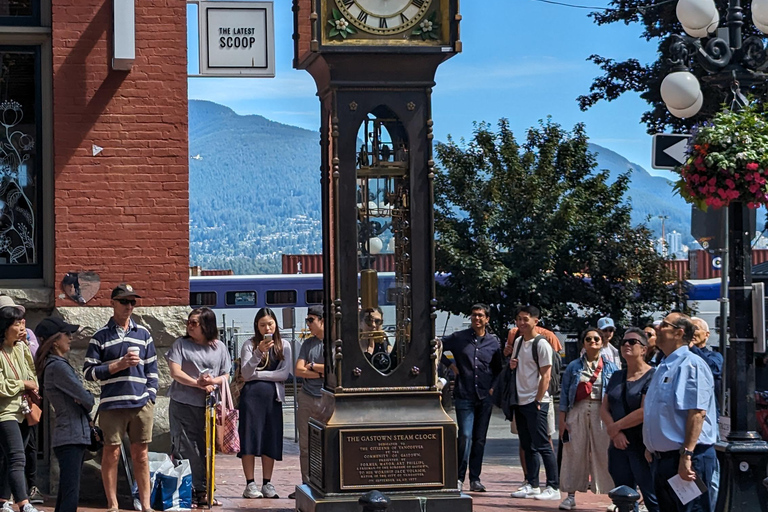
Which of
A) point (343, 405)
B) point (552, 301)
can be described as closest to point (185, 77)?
point (343, 405)

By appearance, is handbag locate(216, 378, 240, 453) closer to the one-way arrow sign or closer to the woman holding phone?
the woman holding phone

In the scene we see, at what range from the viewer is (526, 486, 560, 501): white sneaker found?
1206 centimetres

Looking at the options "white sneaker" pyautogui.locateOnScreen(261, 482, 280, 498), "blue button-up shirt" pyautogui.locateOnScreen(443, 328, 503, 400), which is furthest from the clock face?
"white sneaker" pyautogui.locateOnScreen(261, 482, 280, 498)

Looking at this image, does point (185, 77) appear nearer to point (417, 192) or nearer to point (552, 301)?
point (417, 192)

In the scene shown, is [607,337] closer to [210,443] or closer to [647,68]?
[210,443]

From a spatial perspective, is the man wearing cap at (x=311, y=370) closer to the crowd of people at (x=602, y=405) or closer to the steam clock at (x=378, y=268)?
the crowd of people at (x=602, y=405)

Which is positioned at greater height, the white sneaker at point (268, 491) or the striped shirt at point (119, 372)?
the striped shirt at point (119, 372)

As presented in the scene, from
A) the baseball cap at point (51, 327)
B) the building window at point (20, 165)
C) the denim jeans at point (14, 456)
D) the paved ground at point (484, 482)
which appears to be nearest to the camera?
the denim jeans at point (14, 456)

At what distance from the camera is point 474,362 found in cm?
1276

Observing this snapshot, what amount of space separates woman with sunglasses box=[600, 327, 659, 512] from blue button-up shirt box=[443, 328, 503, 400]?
7.68 ft

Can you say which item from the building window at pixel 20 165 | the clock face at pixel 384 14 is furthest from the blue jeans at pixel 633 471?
the building window at pixel 20 165

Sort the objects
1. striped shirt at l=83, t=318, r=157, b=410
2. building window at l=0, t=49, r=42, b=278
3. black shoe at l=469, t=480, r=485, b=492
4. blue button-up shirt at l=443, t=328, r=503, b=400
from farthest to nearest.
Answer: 1. blue button-up shirt at l=443, t=328, r=503, b=400
2. black shoe at l=469, t=480, r=485, b=492
3. building window at l=0, t=49, r=42, b=278
4. striped shirt at l=83, t=318, r=157, b=410

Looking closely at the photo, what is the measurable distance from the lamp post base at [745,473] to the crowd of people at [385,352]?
27 cm

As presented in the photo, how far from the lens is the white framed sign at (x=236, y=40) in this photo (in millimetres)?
12734
